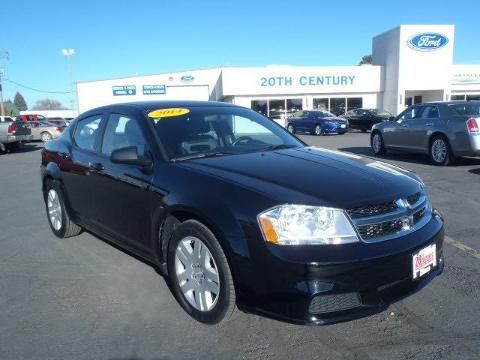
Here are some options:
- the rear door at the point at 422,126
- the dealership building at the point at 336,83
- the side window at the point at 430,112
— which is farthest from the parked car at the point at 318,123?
the side window at the point at 430,112

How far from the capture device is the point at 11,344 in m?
3.08

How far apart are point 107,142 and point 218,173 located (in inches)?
65.7

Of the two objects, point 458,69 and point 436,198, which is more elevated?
point 458,69

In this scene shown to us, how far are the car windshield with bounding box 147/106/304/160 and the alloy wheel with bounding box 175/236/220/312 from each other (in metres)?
0.78

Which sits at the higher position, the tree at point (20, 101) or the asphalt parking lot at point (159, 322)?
the tree at point (20, 101)

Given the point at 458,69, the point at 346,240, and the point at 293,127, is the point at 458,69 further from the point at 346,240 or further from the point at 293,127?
the point at 346,240

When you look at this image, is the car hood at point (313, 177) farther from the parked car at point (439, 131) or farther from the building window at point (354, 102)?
the building window at point (354, 102)

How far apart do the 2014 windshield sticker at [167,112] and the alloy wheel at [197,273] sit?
1.28m

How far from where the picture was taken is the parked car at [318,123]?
78.5 feet

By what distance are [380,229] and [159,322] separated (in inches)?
68.4

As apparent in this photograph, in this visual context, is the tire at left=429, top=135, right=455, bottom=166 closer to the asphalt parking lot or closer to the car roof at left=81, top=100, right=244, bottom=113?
the asphalt parking lot

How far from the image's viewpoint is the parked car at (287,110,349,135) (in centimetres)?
2393

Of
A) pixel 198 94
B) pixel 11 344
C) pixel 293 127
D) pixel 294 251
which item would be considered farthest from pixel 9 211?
pixel 198 94

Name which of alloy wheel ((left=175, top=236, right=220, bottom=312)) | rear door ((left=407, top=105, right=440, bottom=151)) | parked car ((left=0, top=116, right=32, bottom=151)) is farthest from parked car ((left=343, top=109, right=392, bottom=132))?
alloy wheel ((left=175, top=236, right=220, bottom=312))
